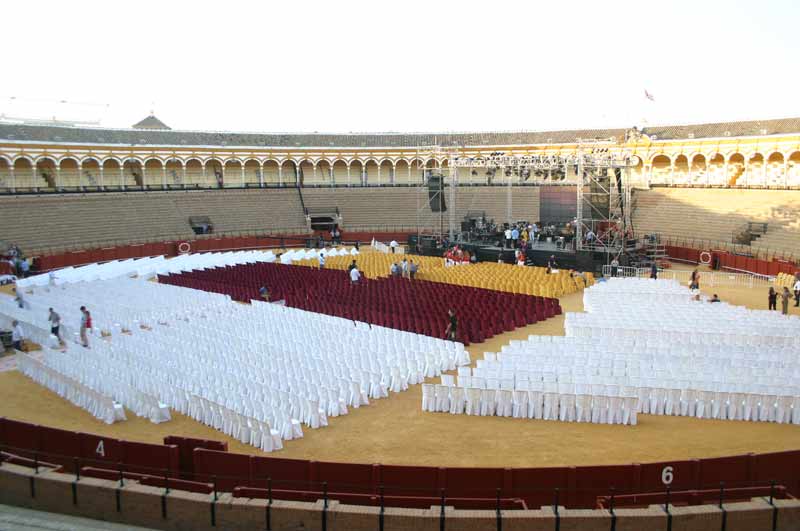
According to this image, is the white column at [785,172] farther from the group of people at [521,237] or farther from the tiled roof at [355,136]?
the group of people at [521,237]

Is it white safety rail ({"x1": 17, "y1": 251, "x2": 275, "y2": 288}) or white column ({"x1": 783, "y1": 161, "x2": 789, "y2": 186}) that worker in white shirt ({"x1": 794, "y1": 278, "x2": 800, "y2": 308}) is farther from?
white safety rail ({"x1": 17, "y1": 251, "x2": 275, "y2": 288})

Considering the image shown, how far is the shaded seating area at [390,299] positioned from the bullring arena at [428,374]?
0.47 ft

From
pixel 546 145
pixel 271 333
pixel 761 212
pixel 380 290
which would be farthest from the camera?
pixel 546 145

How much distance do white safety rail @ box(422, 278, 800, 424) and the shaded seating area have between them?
3.71 metres

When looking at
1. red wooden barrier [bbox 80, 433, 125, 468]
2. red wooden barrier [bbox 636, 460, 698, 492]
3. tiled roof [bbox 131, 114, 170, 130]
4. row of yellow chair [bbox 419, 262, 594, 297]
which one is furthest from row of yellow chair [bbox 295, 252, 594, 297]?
tiled roof [bbox 131, 114, 170, 130]

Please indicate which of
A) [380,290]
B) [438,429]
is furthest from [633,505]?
[380,290]

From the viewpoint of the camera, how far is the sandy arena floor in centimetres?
1197

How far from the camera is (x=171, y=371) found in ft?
51.5

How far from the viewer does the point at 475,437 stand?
42.5ft

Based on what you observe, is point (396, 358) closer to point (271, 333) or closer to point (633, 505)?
point (271, 333)

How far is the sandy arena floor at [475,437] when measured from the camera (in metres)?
12.0

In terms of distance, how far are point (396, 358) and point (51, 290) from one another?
18.7 metres

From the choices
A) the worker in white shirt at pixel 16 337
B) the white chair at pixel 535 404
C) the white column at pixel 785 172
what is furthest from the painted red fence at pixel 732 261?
the worker in white shirt at pixel 16 337

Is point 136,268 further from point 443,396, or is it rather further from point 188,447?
point 188,447
